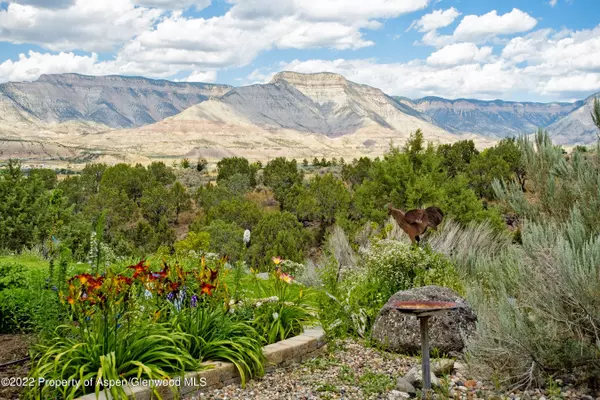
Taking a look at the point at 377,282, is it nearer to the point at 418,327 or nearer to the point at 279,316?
the point at 418,327

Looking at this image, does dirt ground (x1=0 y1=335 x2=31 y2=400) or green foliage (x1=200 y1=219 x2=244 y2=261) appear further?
green foliage (x1=200 y1=219 x2=244 y2=261)

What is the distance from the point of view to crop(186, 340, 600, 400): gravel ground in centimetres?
458

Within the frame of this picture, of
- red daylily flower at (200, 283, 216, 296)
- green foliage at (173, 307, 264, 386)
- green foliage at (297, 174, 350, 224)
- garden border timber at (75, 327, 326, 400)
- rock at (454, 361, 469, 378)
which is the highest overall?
red daylily flower at (200, 283, 216, 296)

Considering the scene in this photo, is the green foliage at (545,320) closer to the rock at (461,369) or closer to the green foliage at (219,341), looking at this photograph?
the rock at (461,369)

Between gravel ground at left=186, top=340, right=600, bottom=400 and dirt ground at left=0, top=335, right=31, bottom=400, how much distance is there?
1340mm

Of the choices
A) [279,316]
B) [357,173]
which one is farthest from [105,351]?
[357,173]

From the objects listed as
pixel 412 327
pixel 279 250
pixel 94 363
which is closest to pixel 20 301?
pixel 94 363

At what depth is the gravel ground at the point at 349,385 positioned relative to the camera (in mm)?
4578

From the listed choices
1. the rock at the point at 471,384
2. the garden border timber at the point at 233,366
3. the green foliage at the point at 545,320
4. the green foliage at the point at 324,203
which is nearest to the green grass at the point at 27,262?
the garden border timber at the point at 233,366

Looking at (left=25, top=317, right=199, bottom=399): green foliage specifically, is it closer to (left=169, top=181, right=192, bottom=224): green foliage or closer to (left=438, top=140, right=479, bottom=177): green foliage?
(left=438, top=140, right=479, bottom=177): green foliage

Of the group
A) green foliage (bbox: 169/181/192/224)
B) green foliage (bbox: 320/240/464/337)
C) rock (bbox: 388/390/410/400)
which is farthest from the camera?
green foliage (bbox: 169/181/192/224)

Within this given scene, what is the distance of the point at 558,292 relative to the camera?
15.1 feet

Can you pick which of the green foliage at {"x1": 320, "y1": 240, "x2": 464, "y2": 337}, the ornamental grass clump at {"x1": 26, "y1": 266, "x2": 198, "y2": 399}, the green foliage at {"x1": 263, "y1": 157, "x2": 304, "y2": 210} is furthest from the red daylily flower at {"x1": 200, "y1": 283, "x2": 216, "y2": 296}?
the green foliage at {"x1": 263, "y1": 157, "x2": 304, "y2": 210}

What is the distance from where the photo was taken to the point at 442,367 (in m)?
5.19
